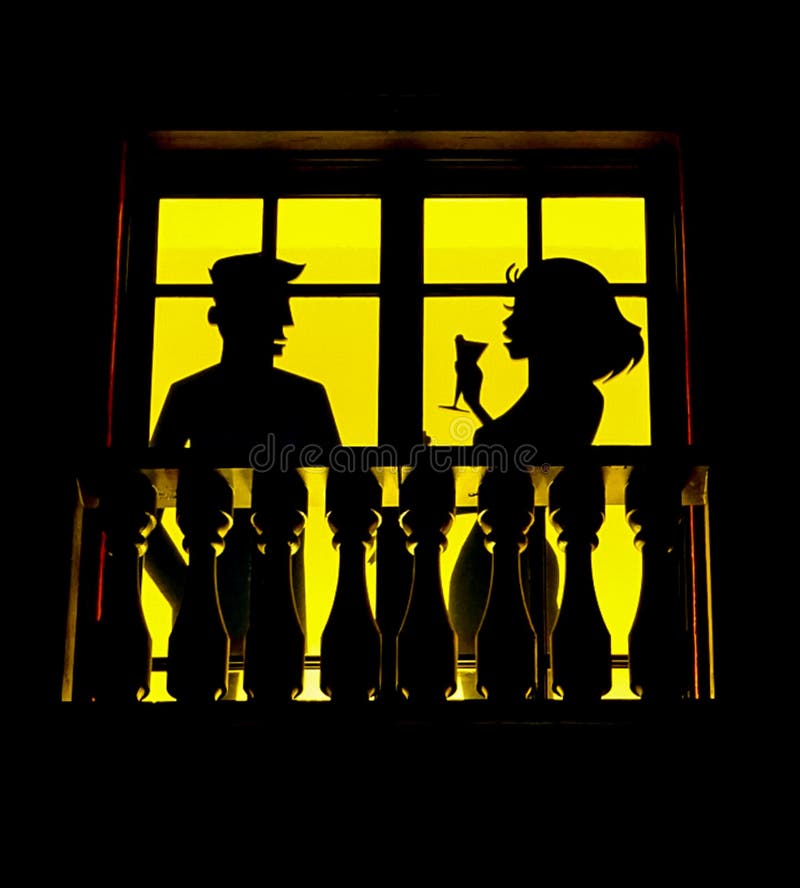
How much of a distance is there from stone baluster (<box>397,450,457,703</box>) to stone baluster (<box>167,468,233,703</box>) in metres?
0.37

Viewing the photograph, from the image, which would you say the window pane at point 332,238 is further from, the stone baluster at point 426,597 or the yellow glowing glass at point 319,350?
the stone baluster at point 426,597

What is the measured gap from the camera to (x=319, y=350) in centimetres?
405

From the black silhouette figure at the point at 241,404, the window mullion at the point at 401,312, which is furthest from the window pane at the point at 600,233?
the black silhouette figure at the point at 241,404

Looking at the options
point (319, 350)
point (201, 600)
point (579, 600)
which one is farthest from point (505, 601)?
point (319, 350)

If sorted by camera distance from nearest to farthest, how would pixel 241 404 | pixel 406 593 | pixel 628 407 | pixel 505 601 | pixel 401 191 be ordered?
pixel 505 601
pixel 406 593
pixel 241 404
pixel 628 407
pixel 401 191

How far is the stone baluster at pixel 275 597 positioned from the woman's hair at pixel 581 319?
30.9 inches

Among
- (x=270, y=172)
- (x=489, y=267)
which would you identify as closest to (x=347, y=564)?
(x=489, y=267)

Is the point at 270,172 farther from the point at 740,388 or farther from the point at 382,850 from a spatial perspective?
the point at 382,850

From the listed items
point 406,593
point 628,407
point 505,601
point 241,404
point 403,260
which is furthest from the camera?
point 403,260

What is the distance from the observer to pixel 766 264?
389cm

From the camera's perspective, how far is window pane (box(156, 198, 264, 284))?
4137 millimetres

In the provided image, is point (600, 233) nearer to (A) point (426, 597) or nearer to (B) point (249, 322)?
(B) point (249, 322)

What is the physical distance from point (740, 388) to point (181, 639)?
4.53 ft

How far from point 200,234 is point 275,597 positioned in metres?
1.21
